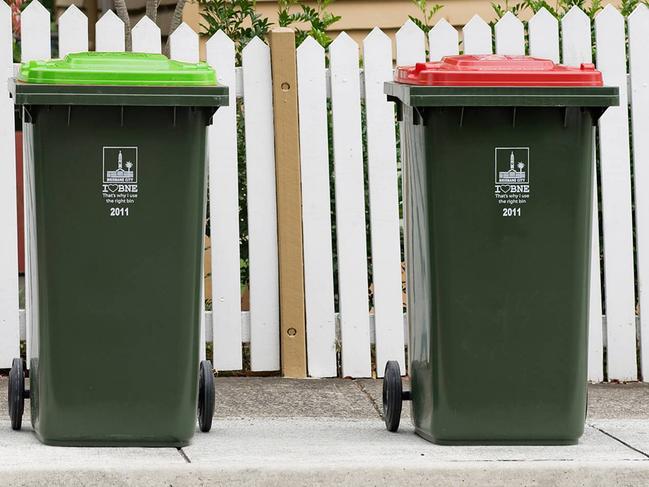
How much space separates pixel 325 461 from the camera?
173 inches

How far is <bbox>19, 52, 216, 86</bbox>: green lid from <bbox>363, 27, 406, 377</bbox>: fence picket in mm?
1866

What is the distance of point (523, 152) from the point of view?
458 cm

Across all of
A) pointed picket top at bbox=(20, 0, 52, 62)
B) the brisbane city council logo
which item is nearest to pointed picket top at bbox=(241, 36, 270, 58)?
pointed picket top at bbox=(20, 0, 52, 62)

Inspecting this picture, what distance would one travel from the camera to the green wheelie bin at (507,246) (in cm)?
457

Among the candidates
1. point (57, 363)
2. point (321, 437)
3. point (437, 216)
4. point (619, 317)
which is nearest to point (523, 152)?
point (437, 216)

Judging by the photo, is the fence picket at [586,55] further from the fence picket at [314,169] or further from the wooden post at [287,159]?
the wooden post at [287,159]

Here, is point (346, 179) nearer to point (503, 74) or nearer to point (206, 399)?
point (206, 399)

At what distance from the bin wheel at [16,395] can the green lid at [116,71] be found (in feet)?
3.62

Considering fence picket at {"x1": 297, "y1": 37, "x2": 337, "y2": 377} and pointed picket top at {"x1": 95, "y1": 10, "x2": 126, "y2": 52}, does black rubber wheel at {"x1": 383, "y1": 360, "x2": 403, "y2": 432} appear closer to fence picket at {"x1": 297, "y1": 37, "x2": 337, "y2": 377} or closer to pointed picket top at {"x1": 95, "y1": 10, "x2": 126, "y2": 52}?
fence picket at {"x1": 297, "y1": 37, "x2": 337, "y2": 377}

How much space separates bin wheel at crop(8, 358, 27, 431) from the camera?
16.0ft

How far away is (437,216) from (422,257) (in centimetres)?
19

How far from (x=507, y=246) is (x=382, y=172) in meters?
1.85

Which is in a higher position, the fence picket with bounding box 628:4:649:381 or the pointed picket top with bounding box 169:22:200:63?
the pointed picket top with bounding box 169:22:200:63

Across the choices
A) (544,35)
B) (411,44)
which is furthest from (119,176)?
(544,35)
